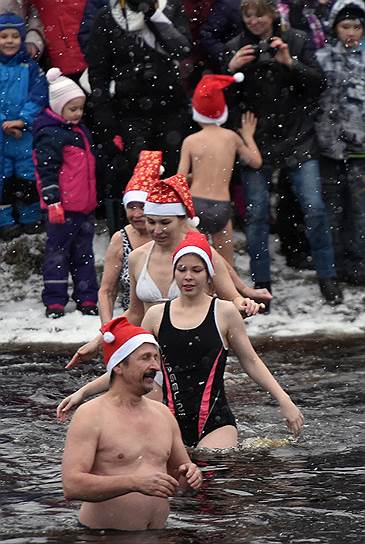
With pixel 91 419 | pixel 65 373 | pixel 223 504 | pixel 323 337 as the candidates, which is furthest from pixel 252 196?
pixel 91 419

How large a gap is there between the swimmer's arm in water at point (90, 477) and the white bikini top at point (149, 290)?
2651 millimetres

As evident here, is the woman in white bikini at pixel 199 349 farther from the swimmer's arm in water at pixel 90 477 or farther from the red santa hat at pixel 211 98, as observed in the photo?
the red santa hat at pixel 211 98

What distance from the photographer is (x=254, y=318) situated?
565 inches

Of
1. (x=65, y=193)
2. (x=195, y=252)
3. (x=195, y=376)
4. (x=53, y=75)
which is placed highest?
(x=53, y=75)

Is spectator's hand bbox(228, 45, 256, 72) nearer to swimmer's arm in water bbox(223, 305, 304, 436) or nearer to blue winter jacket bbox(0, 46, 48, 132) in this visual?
blue winter jacket bbox(0, 46, 48, 132)

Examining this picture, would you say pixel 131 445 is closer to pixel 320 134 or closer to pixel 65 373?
pixel 65 373

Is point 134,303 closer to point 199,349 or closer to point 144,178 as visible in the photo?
point 199,349

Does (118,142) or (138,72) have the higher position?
(138,72)

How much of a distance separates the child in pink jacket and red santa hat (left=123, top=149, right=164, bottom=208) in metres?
2.20

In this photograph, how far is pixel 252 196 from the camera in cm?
Result: 1431

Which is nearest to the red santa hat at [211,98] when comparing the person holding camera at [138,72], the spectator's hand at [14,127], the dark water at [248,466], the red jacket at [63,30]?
the person holding camera at [138,72]

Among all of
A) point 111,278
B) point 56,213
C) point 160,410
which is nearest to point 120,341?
point 160,410

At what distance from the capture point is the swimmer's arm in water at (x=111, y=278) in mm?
10859

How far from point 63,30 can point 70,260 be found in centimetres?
204
